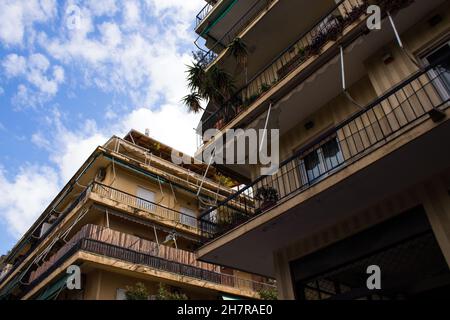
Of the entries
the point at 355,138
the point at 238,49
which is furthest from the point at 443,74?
the point at 238,49

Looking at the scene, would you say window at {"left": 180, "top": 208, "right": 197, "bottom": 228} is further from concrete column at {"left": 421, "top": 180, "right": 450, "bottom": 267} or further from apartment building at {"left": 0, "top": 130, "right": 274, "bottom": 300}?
concrete column at {"left": 421, "top": 180, "right": 450, "bottom": 267}

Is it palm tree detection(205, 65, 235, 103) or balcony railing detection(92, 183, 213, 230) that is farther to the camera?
balcony railing detection(92, 183, 213, 230)

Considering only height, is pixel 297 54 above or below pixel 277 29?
below

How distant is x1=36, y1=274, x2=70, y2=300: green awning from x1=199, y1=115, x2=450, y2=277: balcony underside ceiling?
1234 centimetres

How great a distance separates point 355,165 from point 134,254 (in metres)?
15.5

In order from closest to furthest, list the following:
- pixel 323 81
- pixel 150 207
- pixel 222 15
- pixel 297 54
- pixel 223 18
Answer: pixel 323 81
pixel 297 54
pixel 222 15
pixel 223 18
pixel 150 207

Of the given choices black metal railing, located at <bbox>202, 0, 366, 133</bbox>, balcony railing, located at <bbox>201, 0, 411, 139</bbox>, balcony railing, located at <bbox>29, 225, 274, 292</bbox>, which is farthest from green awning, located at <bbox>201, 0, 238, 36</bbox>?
balcony railing, located at <bbox>29, 225, 274, 292</bbox>

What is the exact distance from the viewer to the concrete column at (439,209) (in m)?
5.90

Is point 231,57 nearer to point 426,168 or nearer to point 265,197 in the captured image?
point 265,197

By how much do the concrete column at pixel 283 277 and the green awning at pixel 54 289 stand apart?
1351 centimetres

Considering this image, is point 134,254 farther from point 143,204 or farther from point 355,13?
point 355,13

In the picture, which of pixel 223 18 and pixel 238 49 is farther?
pixel 223 18

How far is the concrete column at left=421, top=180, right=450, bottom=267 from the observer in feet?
19.4

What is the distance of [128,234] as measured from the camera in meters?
20.4
